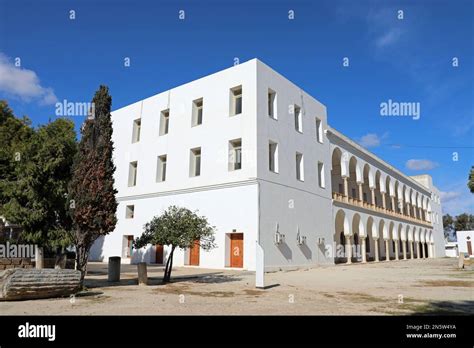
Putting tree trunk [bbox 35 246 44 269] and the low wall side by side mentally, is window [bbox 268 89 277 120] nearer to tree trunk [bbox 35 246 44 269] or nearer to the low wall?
tree trunk [bbox 35 246 44 269]

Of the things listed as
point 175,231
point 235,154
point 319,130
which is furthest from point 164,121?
point 175,231

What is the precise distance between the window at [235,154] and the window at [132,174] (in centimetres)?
1008

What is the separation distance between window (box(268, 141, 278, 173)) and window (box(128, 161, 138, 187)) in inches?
472

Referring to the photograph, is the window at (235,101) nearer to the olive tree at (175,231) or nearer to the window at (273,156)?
the window at (273,156)

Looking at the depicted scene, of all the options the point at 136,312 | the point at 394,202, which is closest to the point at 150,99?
the point at 136,312

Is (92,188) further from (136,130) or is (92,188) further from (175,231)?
(136,130)

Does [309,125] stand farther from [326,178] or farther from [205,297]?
[205,297]

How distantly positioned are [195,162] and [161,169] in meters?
3.53

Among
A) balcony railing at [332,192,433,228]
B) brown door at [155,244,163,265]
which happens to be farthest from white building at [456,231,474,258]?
brown door at [155,244,163,265]

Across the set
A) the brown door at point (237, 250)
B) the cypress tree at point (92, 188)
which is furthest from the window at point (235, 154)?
the cypress tree at point (92, 188)

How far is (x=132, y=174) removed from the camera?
2881 centimetres

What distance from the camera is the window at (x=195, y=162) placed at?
24.3 meters

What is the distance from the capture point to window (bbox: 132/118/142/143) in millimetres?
29250

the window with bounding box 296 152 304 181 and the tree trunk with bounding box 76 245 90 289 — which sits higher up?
the window with bounding box 296 152 304 181
